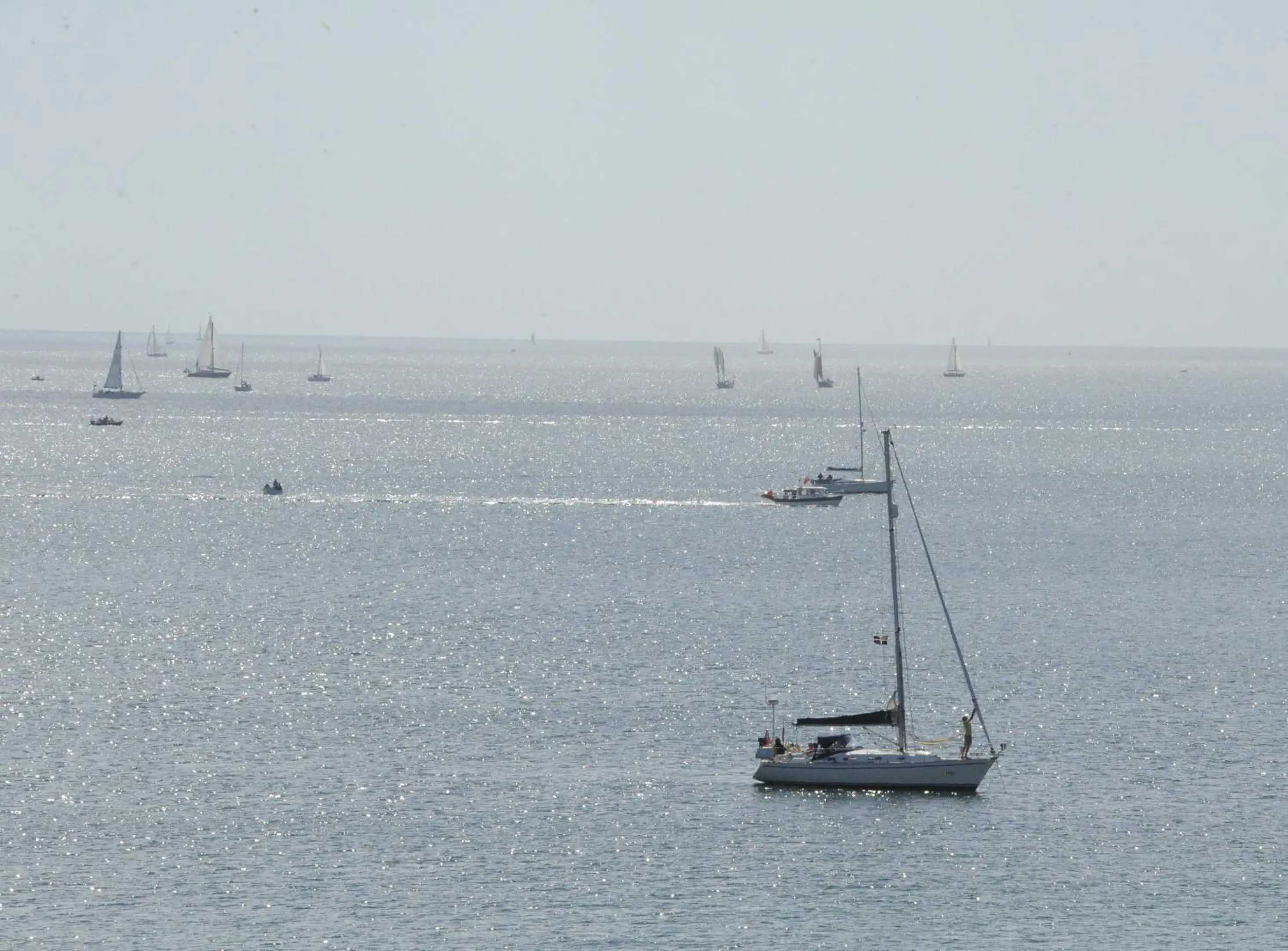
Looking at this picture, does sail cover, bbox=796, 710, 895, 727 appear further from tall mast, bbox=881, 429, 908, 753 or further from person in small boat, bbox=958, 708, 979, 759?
person in small boat, bbox=958, 708, 979, 759

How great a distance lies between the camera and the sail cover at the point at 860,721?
78.5 m

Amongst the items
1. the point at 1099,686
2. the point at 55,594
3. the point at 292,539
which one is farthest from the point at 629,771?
the point at 292,539

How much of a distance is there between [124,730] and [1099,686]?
43.6m

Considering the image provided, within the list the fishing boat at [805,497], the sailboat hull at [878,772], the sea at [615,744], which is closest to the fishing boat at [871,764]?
the sailboat hull at [878,772]

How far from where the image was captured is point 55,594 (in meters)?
123

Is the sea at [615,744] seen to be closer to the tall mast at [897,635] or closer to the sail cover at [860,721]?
the tall mast at [897,635]

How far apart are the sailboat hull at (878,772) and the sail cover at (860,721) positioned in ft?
4.56

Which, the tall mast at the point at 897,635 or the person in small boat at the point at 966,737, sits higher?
the tall mast at the point at 897,635

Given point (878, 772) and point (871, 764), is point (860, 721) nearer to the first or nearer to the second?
point (871, 764)

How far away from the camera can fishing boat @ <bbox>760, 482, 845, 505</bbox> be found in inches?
7407

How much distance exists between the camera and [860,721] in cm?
7862

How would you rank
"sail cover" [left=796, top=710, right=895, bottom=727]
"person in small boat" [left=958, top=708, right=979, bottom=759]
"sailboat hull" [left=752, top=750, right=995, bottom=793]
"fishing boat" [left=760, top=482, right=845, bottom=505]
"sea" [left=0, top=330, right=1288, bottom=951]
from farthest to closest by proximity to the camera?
"fishing boat" [left=760, top=482, right=845, bottom=505] → "sail cover" [left=796, top=710, right=895, bottom=727] → "person in small boat" [left=958, top=708, right=979, bottom=759] → "sailboat hull" [left=752, top=750, right=995, bottom=793] → "sea" [left=0, top=330, right=1288, bottom=951]

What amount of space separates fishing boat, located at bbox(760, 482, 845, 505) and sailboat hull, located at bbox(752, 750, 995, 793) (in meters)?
111

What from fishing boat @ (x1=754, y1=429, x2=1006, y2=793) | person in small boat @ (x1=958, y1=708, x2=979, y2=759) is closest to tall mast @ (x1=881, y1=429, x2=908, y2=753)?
fishing boat @ (x1=754, y1=429, x2=1006, y2=793)
